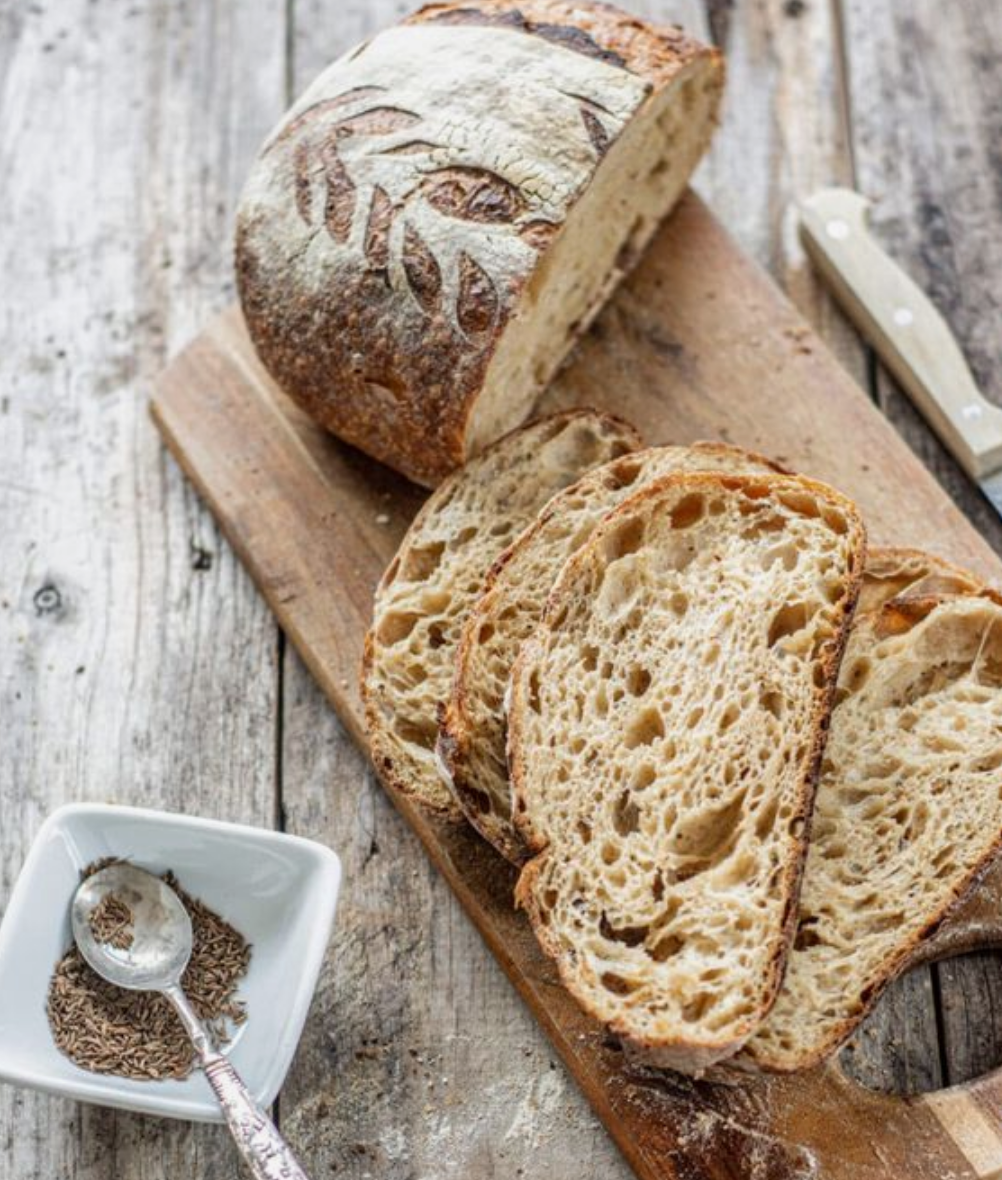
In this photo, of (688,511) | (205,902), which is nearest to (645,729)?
(688,511)

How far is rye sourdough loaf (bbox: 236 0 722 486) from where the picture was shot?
10.9ft

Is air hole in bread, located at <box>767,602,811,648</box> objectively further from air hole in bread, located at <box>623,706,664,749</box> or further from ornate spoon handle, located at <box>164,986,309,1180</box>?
ornate spoon handle, located at <box>164,986,309,1180</box>

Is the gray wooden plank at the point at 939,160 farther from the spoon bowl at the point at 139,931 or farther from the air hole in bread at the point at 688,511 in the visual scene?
the spoon bowl at the point at 139,931

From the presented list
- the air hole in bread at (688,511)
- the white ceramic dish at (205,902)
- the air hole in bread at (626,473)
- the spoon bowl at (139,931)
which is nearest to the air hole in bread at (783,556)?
the air hole in bread at (688,511)

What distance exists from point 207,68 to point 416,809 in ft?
7.42

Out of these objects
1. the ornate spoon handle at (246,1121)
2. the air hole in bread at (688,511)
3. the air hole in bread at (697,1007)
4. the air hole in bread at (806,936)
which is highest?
the air hole in bread at (688,511)

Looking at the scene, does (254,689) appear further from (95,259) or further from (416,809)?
(95,259)

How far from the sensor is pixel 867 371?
12.8 feet

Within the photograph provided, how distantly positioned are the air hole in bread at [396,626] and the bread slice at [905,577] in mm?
882

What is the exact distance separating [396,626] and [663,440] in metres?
0.81

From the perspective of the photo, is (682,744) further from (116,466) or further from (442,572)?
(116,466)

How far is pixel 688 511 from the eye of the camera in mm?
3139

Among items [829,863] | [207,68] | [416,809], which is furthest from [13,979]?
[207,68]

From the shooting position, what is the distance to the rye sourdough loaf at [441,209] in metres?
3.31
